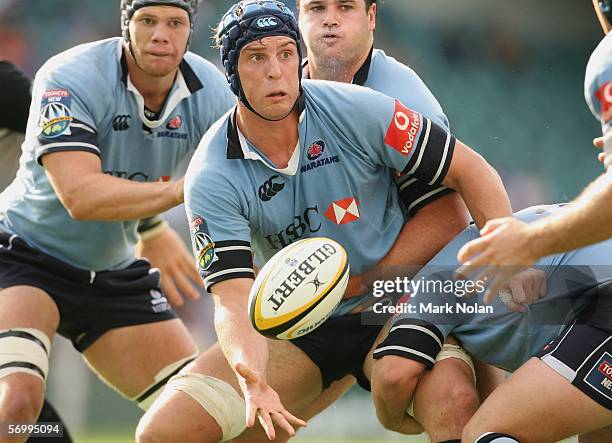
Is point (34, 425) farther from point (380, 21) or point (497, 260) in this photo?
point (380, 21)

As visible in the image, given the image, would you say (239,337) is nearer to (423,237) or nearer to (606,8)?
(423,237)

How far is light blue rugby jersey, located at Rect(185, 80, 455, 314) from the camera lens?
4.41 m

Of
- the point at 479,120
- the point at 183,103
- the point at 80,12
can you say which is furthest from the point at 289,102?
the point at 80,12

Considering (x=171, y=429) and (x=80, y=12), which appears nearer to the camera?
(x=171, y=429)

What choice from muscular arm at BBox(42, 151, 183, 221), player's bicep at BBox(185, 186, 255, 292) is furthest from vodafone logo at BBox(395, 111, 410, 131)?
muscular arm at BBox(42, 151, 183, 221)

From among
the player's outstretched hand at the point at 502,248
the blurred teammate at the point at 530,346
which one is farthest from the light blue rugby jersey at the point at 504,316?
the player's outstretched hand at the point at 502,248

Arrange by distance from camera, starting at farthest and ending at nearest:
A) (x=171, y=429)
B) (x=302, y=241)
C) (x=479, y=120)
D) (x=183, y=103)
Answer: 1. (x=479, y=120)
2. (x=183, y=103)
3. (x=171, y=429)
4. (x=302, y=241)

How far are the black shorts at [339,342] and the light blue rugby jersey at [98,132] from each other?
1474mm

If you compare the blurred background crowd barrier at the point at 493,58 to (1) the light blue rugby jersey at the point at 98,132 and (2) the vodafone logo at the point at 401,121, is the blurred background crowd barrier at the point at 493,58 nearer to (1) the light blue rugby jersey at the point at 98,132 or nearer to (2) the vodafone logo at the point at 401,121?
(1) the light blue rugby jersey at the point at 98,132

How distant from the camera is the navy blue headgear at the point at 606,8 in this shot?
398 centimetres

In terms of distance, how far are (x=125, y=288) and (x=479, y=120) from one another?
652cm

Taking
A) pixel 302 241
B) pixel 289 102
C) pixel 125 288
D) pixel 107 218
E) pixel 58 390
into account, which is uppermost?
pixel 289 102

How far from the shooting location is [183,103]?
556 cm

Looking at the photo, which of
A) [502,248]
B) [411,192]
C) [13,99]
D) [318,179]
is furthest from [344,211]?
[13,99]
